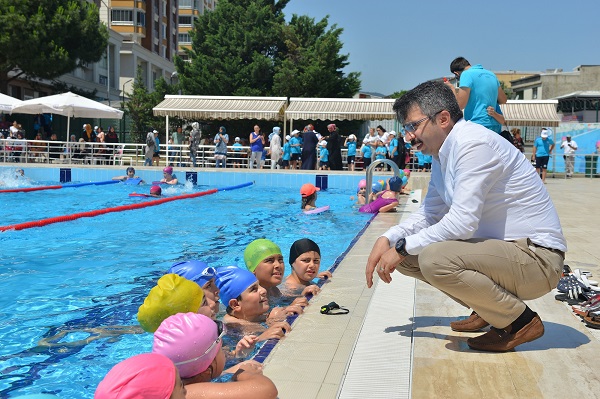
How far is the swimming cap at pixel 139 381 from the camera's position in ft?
6.32

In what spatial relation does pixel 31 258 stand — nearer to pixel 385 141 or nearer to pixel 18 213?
pixel 18 213

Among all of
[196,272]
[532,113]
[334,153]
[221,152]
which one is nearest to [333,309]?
[196,272]

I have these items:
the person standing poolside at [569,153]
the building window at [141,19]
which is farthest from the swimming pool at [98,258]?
the building window at [141,19]

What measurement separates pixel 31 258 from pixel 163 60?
5516 cm

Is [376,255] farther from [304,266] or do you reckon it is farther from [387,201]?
[387,201]

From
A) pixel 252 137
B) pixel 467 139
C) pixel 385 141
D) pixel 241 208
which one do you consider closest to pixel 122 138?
pixel 252 137

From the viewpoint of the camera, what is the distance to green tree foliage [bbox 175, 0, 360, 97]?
32.8m

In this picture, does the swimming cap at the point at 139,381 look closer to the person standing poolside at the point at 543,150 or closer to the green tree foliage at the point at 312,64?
the person standing poolside at the point at 543,150

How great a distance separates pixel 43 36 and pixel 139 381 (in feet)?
108

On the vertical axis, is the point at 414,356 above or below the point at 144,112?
below

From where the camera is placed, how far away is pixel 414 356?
298 centimetres

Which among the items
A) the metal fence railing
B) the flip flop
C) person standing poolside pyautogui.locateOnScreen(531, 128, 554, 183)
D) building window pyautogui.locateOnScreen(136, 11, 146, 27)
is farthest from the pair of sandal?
building window pyautogui.locateOnScreen(136, 11, 146, 27)

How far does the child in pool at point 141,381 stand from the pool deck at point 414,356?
65 cm

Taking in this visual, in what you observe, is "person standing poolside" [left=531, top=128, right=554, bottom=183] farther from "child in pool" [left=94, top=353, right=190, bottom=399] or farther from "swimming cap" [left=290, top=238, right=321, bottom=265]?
"child in pool" [left=94, top=353, right=190, bottom=399]
